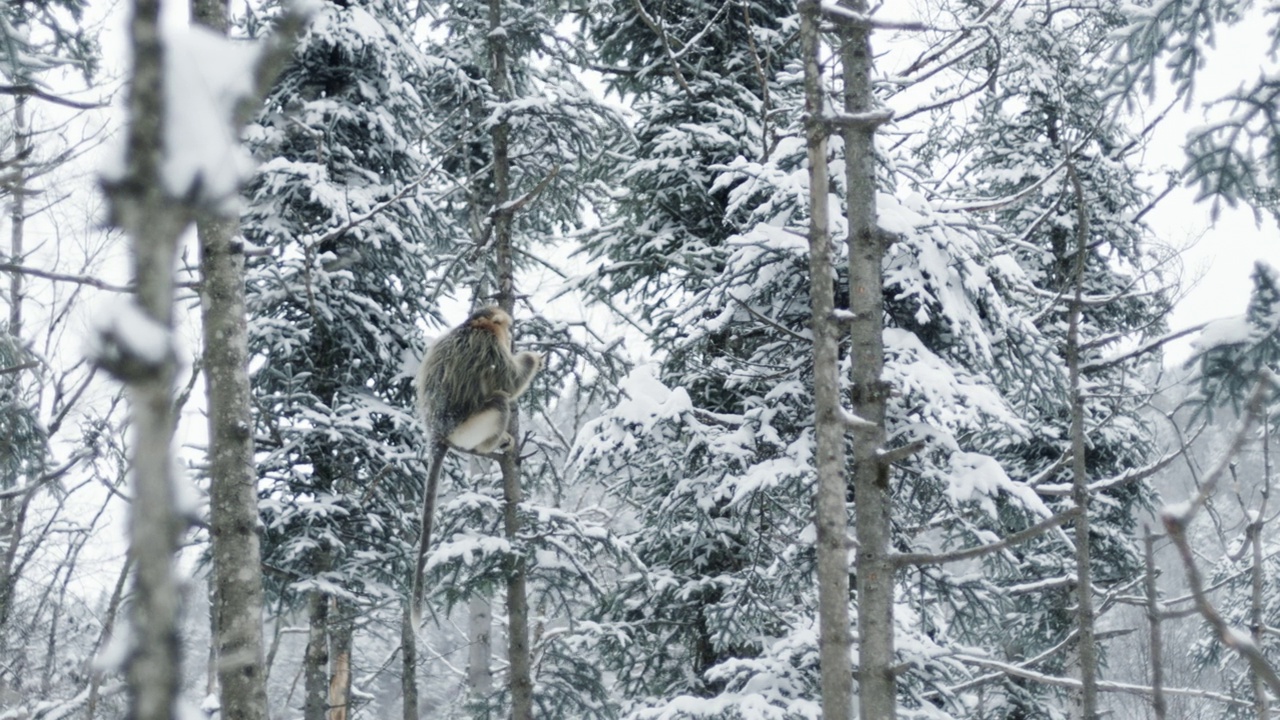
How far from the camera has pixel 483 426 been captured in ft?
24.5

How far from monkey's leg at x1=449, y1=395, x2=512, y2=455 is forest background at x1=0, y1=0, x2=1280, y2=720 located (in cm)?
63

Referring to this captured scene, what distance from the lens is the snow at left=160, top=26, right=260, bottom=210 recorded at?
0.71m

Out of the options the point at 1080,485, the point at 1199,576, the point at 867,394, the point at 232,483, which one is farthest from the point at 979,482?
the point at 1199,576

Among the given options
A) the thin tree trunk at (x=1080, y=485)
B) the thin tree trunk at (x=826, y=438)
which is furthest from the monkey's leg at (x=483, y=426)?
the thin tree trunk at (x=1080, y=485)

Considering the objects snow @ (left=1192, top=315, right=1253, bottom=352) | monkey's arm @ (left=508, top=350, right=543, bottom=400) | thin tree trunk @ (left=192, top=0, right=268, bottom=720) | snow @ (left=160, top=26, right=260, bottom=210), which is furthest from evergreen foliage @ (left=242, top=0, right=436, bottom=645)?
snow @ (left=160, top=26, right=260, bottom=210)

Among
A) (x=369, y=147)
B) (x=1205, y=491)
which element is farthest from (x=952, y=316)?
(x=369, y=147)

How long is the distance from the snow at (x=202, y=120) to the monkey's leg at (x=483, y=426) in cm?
669

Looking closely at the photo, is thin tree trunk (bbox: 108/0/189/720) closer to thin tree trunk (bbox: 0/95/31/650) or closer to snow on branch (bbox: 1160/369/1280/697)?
snow on branch (bbox: 1160/369/1280/697)

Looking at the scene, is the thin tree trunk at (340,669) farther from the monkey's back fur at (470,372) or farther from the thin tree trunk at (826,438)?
the thin tree trunk at (826,438)

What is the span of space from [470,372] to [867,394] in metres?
3.20

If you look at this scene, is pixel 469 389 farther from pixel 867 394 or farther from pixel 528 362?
pixel 867 394

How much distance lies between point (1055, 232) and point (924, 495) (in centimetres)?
671

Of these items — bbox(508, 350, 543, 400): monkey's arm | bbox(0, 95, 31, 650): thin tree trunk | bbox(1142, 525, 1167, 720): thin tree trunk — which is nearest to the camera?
bbox(1142, 525, 1167, 720): thin tree trunk

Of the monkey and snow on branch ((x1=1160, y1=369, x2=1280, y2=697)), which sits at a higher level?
the monkey
